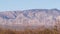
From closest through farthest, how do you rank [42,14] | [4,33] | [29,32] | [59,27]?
[4,33] < [29,32] < [59,27] < [42,14]

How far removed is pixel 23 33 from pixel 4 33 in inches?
48.4

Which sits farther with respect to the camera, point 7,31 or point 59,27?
point 59,27

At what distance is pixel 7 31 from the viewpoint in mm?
9633

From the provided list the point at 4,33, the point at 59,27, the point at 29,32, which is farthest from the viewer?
the point at 59,27

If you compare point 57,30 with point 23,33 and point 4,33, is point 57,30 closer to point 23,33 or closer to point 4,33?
point 23,33

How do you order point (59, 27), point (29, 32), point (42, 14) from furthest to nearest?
point (42, 14), point (59, 27), point (29, 32)

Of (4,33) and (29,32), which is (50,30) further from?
(4,33)

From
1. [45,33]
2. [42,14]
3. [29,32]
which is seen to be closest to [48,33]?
[45,33]

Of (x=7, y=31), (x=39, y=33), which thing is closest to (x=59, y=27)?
(x=39, y=33)

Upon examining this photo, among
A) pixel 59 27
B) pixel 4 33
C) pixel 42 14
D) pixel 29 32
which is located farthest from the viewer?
pixel 42 14

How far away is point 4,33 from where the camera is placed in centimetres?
946

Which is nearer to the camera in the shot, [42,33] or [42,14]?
[42,33]

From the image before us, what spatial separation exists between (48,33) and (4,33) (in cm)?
242

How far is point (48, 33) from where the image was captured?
9883mm
